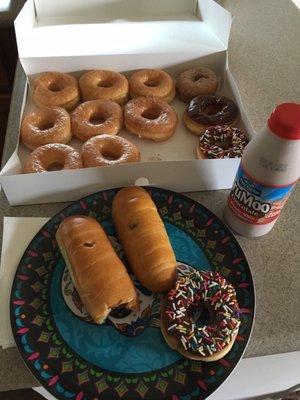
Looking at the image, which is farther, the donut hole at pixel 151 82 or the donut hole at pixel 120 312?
the donut hole at pixel 151 82

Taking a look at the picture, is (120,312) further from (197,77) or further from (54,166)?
(197,77)

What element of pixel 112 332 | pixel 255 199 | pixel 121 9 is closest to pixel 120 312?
pixel 112 332

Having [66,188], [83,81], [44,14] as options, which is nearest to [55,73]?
[83,81]

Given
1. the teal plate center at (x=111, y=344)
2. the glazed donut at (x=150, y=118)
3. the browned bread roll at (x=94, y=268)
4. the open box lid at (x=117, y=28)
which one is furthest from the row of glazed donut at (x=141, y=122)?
the teal plate center at (x=111, y=344)

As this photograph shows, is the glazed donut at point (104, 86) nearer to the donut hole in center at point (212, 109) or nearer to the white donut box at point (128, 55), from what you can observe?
the white donut box at point (128, 55)

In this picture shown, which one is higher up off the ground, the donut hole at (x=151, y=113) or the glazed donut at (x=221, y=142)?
the glazed donut at (x=221, y=142)
